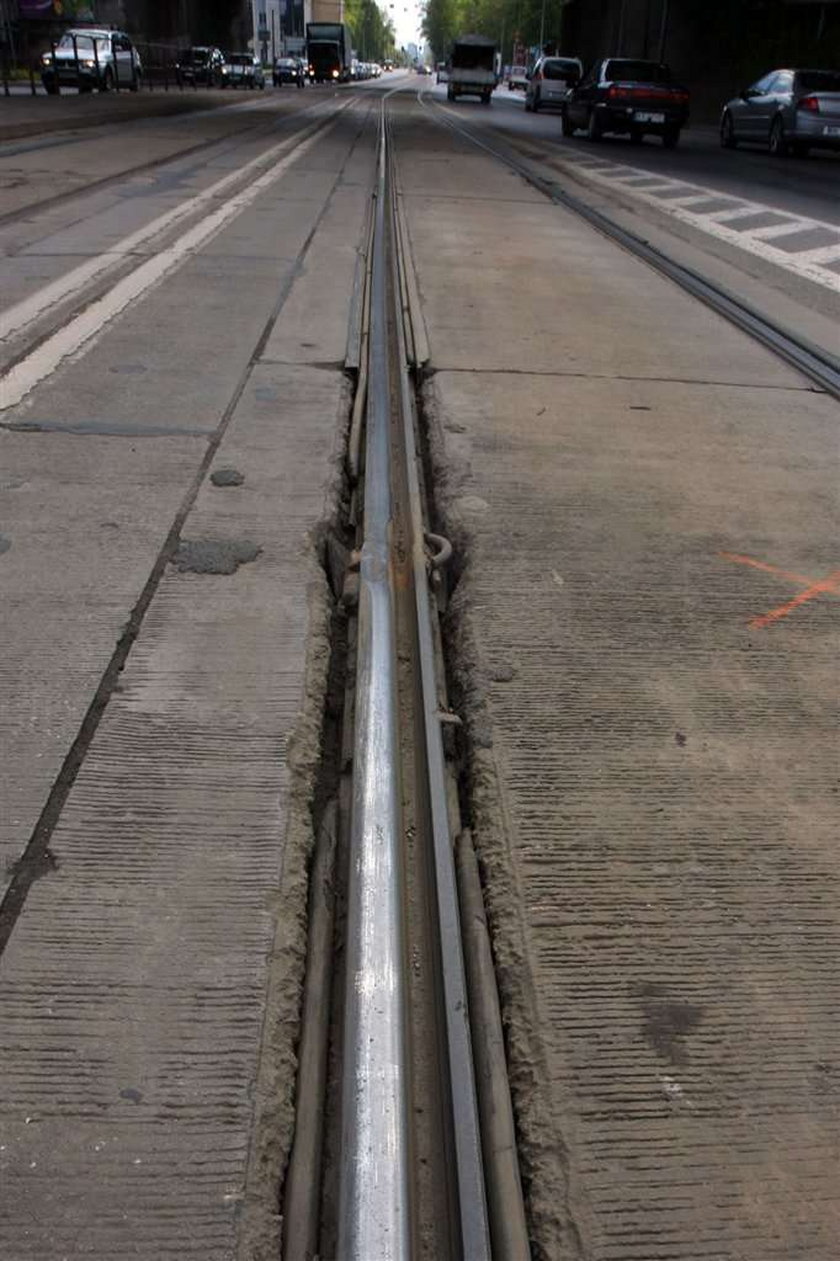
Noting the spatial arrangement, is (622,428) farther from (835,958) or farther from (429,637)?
(835,958)

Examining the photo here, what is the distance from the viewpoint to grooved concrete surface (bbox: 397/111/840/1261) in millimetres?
1637

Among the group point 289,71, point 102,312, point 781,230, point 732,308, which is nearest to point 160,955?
point 102,312

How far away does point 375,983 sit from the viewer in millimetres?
1899

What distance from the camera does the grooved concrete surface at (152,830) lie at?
1549 mm

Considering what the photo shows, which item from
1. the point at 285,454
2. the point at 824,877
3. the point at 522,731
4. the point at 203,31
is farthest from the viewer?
the point at 203,31

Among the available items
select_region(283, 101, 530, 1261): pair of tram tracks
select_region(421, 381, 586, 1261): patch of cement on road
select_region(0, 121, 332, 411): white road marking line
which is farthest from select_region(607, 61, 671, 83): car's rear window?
select_region(283, 101, 530, 1261): pair of tram tracks

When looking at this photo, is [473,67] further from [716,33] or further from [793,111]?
[793,111]

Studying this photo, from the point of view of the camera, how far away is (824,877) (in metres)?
2.20

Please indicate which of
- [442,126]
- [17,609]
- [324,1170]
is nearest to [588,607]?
[17,609]

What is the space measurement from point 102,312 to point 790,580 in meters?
4.94

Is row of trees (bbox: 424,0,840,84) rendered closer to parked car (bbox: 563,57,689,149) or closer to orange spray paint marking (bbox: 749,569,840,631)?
parked car (bbox: 563,57,689,149)

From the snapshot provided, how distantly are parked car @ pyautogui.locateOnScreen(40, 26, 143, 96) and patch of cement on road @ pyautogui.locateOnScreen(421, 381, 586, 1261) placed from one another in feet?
129

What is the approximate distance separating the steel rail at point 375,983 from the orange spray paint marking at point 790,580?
1.19m

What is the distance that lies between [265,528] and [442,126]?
3019cm
